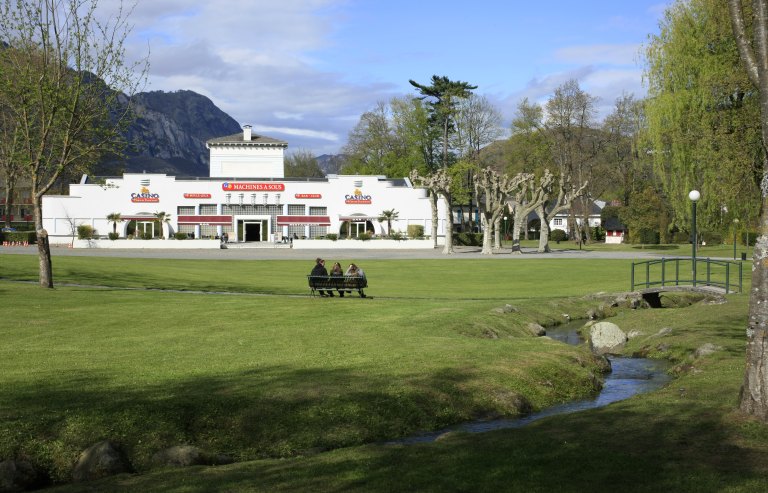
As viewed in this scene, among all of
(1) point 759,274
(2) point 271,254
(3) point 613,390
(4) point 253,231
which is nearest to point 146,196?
(4) point 253,231

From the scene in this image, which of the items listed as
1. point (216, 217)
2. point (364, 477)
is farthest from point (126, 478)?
point (216, 217)

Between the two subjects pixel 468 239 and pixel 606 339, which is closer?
pixel 606 339

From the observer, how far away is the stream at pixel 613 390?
41.0 ft

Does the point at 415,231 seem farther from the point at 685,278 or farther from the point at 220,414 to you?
the point at 220,414

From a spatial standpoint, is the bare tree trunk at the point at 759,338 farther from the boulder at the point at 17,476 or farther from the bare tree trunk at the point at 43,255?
the bare tree trunk at the point at 43,255

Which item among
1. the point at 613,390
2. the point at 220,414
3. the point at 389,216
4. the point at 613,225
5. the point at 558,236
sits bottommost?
the point at 613,390

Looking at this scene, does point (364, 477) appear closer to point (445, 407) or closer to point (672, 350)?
point (445, 407)

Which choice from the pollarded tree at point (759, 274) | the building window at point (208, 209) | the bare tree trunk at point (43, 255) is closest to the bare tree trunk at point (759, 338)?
the pollarded tree at point (759, 274)

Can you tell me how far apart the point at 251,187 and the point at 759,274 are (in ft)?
268

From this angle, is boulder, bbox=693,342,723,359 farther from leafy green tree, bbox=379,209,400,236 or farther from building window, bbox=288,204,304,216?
building window, bbox=288,204,304,216

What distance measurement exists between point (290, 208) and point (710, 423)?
81503 mm

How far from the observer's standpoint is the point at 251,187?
8856 cm

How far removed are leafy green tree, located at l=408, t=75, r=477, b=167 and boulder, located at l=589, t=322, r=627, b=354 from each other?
252 feet

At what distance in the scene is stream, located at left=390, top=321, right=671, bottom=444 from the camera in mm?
12500
